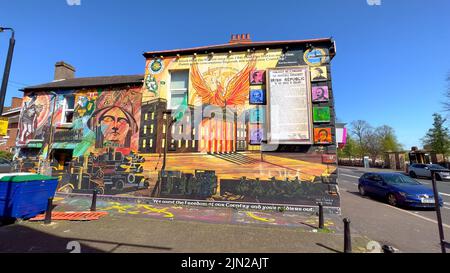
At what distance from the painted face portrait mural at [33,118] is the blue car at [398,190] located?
741 inches

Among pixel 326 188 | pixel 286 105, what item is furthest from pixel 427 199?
pixel 286 105

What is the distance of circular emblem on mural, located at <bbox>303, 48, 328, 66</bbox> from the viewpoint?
852 centimetres

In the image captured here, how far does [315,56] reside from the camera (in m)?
8.59

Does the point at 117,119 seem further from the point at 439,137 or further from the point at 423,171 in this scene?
the point at 439,137

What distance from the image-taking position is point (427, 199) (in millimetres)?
8828

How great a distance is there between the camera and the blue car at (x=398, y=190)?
8.88m

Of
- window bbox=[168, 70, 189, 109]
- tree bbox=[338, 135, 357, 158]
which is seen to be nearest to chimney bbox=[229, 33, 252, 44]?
window bbox=[168, 70, 189, 109]

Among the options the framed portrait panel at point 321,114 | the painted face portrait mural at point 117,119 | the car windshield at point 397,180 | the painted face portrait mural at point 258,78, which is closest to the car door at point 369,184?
the car windshield at point 397,180

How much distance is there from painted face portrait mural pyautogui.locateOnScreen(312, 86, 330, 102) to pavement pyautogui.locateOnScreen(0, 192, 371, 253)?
4669 mm

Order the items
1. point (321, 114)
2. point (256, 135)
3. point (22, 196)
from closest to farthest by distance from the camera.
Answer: point (22, 196) < point (321, 114) < point (256, 135)

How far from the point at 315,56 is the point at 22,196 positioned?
12064mm

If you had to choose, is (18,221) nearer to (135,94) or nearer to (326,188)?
(135,94)

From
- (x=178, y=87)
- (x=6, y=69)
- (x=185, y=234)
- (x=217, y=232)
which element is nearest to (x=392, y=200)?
(x=217, y=232)
